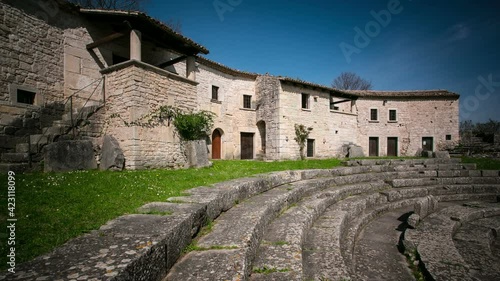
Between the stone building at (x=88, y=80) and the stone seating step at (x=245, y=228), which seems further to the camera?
the stone building at (x=88, y=80)

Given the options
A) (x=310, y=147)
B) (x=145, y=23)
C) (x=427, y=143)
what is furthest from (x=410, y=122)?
(x=145, y=23)

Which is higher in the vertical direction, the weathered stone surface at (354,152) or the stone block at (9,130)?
the stone block at (9,130)

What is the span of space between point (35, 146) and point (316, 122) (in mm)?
15868

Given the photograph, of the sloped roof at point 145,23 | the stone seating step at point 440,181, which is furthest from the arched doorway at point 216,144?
the stone seating step at point 440,181

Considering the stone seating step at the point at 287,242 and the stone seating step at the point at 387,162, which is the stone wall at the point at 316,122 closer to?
the stone seating step at the point at 387,162

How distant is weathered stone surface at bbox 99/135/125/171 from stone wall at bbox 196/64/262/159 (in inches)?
288

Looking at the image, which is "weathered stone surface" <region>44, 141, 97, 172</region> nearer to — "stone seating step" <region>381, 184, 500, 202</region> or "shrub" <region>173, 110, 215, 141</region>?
"shrub" <region>173, 110, 215, 141</region>

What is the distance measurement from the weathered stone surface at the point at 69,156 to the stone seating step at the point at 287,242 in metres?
6.57

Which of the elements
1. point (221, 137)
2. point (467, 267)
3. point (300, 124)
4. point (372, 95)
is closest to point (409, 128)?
point (372, 95)

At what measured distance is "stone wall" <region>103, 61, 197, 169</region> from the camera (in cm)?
758

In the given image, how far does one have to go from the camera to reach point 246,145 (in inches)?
Result: 683

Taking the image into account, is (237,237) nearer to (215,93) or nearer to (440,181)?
(440,181)

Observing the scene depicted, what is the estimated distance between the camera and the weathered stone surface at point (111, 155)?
718 centimetres

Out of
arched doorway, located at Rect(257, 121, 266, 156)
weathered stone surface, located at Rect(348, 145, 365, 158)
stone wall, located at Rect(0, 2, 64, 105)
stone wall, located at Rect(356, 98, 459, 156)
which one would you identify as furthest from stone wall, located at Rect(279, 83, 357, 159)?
stone wall, located at Rect(0, 2, 64, 105)
